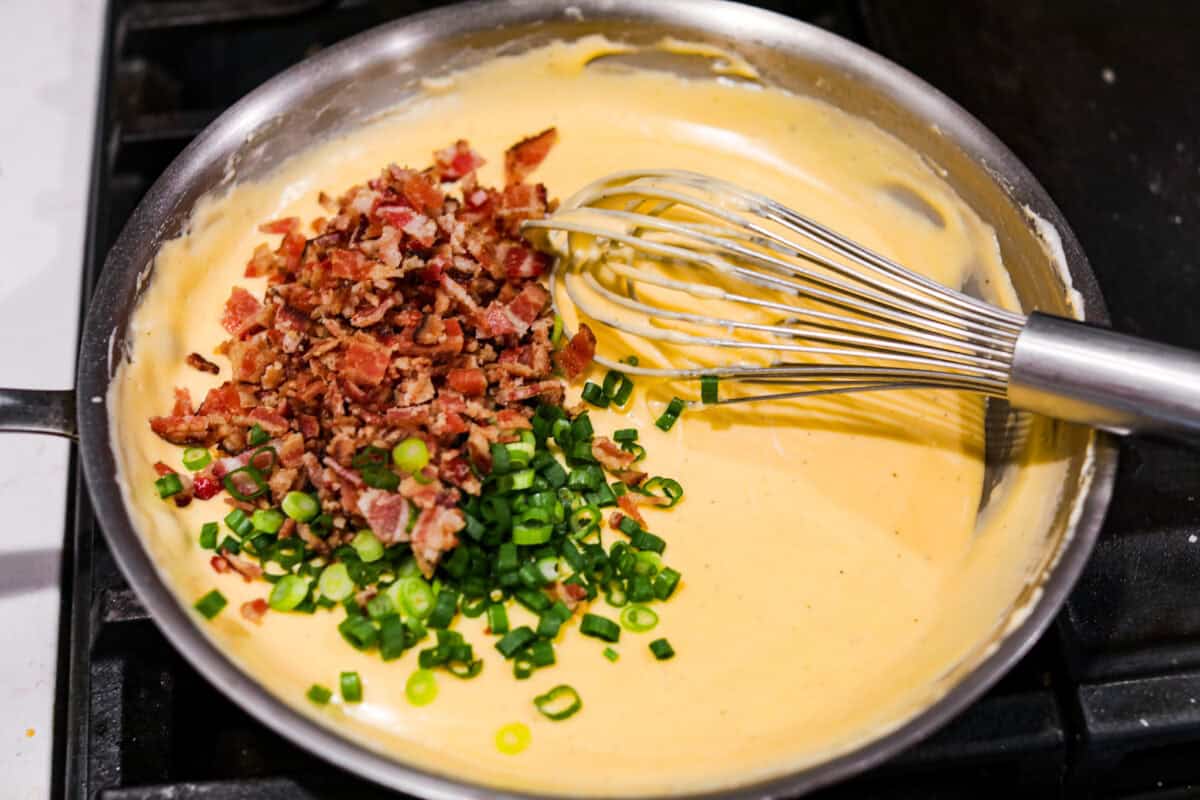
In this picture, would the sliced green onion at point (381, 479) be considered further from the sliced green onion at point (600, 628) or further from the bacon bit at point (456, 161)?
the bacon bit at point (456, 161)

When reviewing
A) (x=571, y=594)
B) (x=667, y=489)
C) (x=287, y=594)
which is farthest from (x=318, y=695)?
(x=667, y=489)

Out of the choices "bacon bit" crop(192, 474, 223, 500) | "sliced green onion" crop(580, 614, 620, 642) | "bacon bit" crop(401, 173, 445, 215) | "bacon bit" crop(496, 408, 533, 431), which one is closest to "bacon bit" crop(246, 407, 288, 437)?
"bacon bit" crop(192, 474, 223, 500)

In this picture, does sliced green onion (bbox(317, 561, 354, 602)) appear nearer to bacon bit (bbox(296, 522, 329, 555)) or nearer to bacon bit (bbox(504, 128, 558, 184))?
bacon bit (bbox(296, 522, 329, 555))

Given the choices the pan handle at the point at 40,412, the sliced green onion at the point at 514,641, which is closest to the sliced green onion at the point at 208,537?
the pan handle at the point at 40,412

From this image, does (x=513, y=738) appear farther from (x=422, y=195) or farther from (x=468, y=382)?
(x=422, y=195)

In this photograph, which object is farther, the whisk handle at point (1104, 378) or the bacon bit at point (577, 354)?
the bacon bit at point (577, 354)
